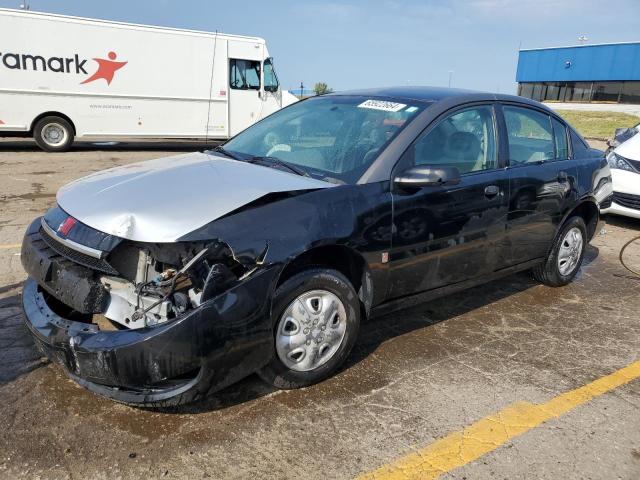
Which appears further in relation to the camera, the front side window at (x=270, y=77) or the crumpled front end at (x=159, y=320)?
the front side window at (x=270, y=77)

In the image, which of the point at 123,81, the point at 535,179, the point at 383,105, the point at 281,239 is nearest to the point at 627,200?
the point at 535,179

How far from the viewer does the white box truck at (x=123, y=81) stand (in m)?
12.6

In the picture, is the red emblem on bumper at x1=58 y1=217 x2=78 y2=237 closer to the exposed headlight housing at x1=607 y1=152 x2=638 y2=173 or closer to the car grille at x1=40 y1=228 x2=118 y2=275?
the car grille at x1=40 y1=228 x2=118 y2=275

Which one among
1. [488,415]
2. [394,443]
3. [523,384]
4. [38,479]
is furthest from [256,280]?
[523,384]

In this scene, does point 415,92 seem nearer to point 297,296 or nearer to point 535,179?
point 535,179

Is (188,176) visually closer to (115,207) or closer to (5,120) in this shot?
(115,207)

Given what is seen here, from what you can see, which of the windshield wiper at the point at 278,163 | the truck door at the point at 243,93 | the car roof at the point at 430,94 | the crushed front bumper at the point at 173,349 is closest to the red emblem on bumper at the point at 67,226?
the crushed front bumper at the point at 173,349

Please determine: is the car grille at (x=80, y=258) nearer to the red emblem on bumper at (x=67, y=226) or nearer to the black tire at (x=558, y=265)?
the red emblem on bumper at (x=67, y=226)

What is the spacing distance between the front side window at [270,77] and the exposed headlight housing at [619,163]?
10.5 meters

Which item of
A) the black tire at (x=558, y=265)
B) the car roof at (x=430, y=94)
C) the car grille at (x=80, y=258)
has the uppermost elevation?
the car roof at (x=430, y=94)

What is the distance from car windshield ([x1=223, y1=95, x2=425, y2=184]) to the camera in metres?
3.34

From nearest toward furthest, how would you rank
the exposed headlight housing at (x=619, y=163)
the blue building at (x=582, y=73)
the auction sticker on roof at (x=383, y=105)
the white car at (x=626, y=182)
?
the auction sticker on roof at (x=383, y=105) < the white car at (x=626, y=182) < the exposed headlight housing at (x=619, y=163) < the blue building at (x=582, y=73)

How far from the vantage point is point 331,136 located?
3650mm

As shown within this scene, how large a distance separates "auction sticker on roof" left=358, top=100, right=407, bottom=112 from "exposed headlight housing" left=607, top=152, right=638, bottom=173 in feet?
16.3
